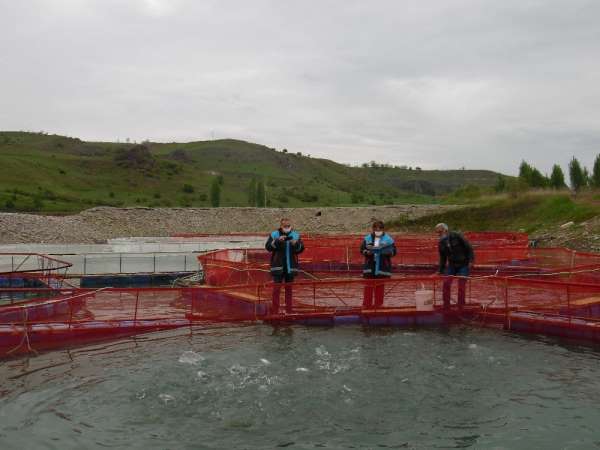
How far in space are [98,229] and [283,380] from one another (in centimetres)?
5166

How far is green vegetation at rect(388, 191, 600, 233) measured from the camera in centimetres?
4300

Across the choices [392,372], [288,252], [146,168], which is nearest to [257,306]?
[288,252]

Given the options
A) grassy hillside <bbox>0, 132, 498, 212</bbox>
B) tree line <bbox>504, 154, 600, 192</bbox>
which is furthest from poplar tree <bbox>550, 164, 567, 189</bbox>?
grassy hillside <bbox>0, 132, 498, 212</bbox>

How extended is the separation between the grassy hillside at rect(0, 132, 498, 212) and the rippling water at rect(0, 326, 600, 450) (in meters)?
68.4

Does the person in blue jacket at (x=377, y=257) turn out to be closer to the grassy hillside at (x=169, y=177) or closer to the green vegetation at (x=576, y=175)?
the green vegetation at (x=576, y=175)

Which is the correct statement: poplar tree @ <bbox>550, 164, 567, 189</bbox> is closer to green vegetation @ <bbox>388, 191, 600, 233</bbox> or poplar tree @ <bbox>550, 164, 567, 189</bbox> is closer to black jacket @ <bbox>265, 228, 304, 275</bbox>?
green vegetation @ <bbox>388, 191, 600, 233</bbox>

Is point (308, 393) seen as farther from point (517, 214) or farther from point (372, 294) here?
point (517, 214)

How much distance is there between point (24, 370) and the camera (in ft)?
32.2

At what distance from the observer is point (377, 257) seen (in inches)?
527

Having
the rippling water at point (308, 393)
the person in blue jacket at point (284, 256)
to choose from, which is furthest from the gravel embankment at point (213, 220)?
the rippling water at point (308, 393)

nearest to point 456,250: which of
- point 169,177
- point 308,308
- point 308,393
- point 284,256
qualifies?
point 308,308

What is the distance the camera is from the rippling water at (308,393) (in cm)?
706

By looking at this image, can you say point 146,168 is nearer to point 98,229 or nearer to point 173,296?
point 98,229

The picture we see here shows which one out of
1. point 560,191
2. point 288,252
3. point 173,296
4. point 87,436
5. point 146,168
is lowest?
point 87,436
